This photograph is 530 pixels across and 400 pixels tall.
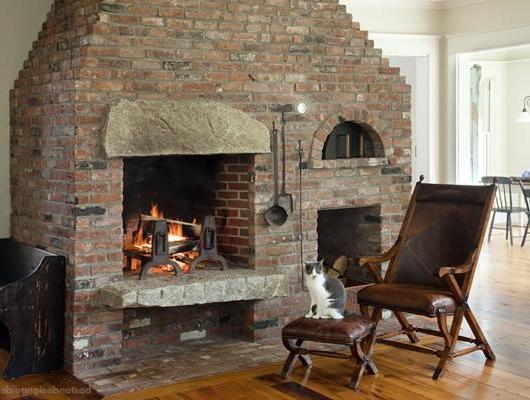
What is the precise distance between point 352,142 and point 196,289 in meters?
1.70

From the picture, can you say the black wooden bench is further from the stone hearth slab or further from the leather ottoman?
the leather ottoman

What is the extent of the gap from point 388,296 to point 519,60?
7.95 m

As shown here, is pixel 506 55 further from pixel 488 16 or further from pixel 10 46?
pixel 10 46

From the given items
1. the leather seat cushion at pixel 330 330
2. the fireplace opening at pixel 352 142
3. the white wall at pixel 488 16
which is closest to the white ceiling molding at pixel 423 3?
the white wall at pixel 488 16

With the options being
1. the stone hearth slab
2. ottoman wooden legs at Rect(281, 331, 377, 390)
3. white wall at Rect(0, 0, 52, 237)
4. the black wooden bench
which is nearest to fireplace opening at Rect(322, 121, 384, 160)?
the stone hearth slab

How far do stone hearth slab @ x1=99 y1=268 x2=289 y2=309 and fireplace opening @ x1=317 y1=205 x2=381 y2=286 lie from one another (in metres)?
0.91

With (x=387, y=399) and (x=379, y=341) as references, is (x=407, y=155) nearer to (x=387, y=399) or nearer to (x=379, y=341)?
(x=379, y=341)

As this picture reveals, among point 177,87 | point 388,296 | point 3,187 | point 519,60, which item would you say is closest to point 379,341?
point 388,296

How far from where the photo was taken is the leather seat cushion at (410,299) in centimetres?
424

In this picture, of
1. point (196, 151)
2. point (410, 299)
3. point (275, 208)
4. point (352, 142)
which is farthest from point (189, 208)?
point (410, 299)

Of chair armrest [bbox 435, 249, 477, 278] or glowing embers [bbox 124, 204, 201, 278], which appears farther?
glowing embers [bbox 124, 204, 201, 278]

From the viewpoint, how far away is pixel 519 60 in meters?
11.3

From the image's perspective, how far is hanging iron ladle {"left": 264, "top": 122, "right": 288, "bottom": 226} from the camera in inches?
199

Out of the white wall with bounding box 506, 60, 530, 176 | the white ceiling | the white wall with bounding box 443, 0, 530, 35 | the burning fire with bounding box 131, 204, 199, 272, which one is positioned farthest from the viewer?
the white wall with bounding box 506, 60, 530, 176
